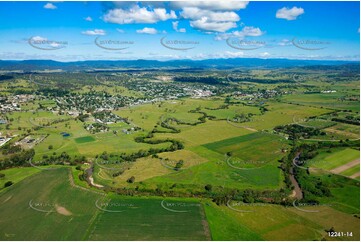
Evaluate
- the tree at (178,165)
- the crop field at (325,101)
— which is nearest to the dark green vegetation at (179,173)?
the tree at (178,165)

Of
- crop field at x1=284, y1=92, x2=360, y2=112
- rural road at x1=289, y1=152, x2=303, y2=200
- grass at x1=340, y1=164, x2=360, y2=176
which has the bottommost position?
rural road at x1=289, y1=152, x2=303, y2=200

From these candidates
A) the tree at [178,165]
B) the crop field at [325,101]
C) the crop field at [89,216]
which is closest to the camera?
the crop field at [89,216]

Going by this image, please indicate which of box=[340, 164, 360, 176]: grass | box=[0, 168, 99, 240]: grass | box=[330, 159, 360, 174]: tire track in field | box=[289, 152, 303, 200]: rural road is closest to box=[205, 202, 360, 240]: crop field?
box=[289, 152, 303, 200]: rural road

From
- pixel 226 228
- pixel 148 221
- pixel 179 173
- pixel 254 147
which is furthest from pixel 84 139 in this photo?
pixel 226 228

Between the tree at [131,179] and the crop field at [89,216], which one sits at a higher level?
the tree at [131,179]

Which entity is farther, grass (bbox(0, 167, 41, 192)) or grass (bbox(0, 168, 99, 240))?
grass (bbox(0, 167, 41, 192))

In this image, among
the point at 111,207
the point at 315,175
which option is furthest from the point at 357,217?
the point at 111,207

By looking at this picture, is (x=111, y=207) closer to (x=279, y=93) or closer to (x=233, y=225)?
(x=233, y=225)

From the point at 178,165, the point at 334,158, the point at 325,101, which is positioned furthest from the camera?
the point at 325,101

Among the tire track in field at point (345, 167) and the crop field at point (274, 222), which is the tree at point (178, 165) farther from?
the tire track in field at point (345, 167)

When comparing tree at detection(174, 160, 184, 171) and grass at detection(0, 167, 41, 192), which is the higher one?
tree at detection(174, 160, 184, 171)

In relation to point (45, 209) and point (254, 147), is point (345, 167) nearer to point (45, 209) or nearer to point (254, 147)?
point (254, 147)

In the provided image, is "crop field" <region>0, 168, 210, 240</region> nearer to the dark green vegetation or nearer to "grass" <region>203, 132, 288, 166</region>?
the dark green vegetation
